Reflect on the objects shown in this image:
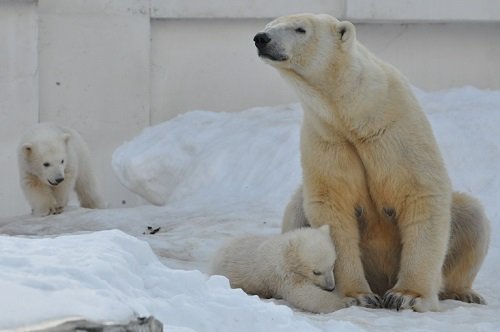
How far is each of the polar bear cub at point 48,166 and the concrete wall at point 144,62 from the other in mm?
1315

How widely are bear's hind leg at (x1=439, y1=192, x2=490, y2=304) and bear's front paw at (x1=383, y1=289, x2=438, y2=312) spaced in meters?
0.49

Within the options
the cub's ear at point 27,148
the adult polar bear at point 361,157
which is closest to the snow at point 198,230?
the adult polar bear at point 361,157

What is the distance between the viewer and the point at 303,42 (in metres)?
4.92

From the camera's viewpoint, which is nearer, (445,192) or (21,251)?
(21,251)

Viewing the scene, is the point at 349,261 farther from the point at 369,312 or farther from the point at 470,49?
the point at 470,49

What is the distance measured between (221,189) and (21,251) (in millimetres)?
5060

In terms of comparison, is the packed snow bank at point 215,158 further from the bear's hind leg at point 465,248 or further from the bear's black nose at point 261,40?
the bear's black nose at point 261,40

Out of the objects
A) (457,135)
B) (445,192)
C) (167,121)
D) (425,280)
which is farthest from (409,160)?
(167,121)

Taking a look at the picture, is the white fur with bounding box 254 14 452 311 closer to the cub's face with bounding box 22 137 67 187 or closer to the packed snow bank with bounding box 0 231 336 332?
the packed snow bank with bounding box 0 231 336 332

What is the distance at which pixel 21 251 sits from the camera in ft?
11.0

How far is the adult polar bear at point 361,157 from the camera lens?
16.0ft

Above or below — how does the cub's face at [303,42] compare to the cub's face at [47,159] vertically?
above

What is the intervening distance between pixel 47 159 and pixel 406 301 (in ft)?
13.5

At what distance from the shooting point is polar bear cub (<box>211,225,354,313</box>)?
4.89 metres
